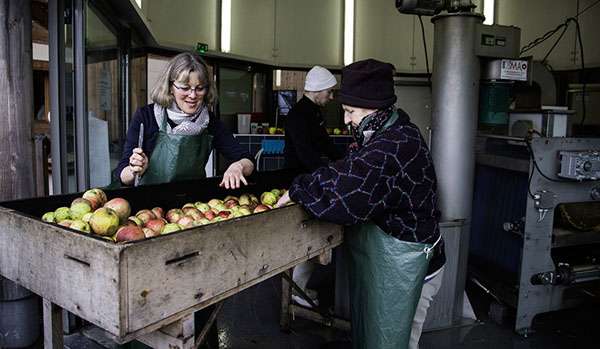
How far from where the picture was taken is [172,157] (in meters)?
2.30

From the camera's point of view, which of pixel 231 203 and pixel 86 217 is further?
pixel 231 203

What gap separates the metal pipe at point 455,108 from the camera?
10.2 ft

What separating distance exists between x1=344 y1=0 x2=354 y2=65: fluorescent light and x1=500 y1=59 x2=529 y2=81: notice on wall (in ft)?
13.8

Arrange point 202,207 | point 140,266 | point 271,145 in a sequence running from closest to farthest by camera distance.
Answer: point 140,266, point 202,207, point 271,145

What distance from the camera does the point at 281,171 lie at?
9.39ft

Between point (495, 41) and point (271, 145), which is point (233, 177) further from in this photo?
point (271, 145)

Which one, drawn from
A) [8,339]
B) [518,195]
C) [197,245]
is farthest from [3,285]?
[518,195]

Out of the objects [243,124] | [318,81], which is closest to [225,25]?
[243,124]

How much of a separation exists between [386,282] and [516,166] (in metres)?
1.73

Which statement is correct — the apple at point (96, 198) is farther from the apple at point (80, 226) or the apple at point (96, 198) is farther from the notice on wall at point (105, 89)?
the notice on wall at point (105, 89)

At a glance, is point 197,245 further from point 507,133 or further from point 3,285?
point 507,133

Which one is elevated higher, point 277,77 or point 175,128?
point 277,77

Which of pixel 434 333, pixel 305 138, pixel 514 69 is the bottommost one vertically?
pixel 434 333

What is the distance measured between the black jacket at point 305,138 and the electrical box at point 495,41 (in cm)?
110
